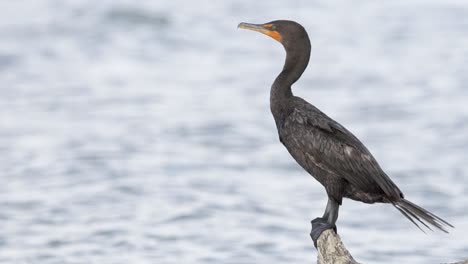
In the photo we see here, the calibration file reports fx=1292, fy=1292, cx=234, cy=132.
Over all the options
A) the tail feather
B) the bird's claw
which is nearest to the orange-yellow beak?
the bird's claw

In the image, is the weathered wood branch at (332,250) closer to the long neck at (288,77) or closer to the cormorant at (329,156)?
the cormorant at (329,156)

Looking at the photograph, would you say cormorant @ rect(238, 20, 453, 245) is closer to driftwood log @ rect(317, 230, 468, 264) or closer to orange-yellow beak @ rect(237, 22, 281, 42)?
driftwood log @ rect(317, 230, 468, 264)

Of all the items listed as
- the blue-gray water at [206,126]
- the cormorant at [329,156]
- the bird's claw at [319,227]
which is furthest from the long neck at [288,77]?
the blue-gray water at [206,126]

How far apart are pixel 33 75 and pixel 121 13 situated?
5409 mm

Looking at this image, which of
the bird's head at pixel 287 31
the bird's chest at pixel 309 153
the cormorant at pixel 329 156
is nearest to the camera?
the cormorant at pixel 329 156

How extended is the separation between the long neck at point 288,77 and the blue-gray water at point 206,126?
17.1 feet

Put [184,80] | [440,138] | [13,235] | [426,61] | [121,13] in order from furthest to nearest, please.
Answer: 1. [121,13]
2. [426,61]
3. [184,80]
4. [440,138]
5. [13,235]

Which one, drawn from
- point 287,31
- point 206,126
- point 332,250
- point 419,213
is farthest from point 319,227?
point 206,126

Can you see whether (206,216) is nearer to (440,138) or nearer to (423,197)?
(423,197)

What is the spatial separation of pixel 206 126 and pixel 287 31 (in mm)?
12399

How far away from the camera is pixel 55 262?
49.6 ft

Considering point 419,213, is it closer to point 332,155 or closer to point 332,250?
point 332,250

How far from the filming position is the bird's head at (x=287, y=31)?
9.57 m

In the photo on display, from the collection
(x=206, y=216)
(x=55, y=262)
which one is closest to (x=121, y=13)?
(x=206, y=216)
